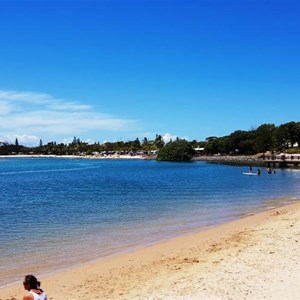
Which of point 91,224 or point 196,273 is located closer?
point 196,273

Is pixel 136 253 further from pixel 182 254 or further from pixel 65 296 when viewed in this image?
pixel 65 296

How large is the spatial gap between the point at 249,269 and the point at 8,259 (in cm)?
997

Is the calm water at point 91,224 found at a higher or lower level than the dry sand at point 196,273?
Result: lower

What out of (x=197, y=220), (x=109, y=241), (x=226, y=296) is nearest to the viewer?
(x=226, y=296)

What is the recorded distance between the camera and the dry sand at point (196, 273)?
37.4 ft

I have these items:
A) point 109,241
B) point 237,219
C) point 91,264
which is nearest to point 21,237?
point 109,241

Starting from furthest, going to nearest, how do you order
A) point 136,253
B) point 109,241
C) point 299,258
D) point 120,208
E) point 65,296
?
point 120,208 < point 109,241 < point 136,253 < point 299,258 < point 65,296

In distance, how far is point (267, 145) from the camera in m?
182

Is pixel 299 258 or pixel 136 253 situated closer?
pixel 299 258

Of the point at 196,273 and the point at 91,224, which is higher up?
the point at 196,273

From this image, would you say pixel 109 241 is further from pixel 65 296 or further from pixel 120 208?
pixel 120 208

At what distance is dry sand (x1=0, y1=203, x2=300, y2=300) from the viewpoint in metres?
11.4

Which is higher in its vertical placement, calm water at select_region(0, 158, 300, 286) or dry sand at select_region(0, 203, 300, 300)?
dry sand at select_region(0, 203, 300, 300)

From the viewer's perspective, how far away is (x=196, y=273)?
526 inches
